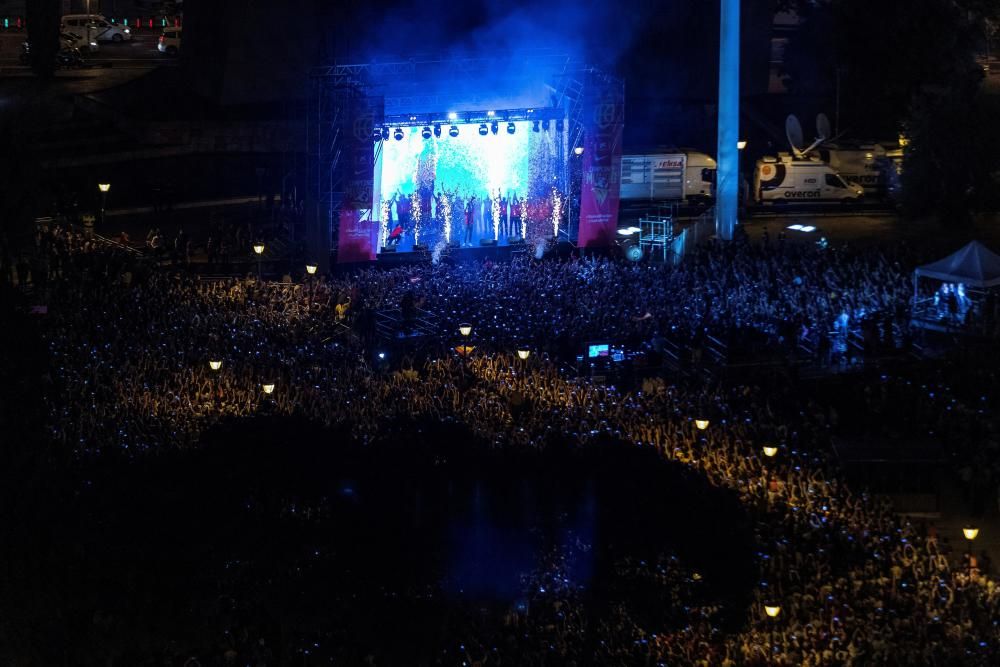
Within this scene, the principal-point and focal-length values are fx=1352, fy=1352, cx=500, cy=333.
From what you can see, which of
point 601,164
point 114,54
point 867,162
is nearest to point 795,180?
point 867,162

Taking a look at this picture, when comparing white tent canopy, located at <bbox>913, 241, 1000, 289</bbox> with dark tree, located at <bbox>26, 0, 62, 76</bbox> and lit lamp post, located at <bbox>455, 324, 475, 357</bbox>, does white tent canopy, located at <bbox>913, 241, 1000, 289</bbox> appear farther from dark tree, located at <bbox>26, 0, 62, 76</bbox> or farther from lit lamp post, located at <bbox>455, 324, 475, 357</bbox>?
dark tree, located at <bbox>26, 0, 62, 76</bbox>

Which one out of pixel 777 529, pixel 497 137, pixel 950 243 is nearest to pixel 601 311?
pixel 777 529

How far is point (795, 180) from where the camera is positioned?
34.0m

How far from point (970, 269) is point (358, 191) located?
38.2 feet

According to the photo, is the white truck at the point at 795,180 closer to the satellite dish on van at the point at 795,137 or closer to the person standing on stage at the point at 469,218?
the satellite dish on van at the point at 795,137

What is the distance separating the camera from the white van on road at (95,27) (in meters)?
43.5

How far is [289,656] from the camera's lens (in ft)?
45.9

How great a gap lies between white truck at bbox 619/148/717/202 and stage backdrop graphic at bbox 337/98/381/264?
28.7ft

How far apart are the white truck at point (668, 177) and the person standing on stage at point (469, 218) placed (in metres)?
5.42

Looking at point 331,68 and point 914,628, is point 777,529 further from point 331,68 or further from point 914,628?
point 331,68

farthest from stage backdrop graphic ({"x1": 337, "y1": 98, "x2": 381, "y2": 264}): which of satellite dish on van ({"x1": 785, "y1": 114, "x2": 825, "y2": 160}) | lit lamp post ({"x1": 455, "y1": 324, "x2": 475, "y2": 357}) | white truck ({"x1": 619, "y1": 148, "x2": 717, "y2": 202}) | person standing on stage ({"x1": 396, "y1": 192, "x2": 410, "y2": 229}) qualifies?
satellite dish on van ({"x1": 785, "y1": 114, "x2": 825, "y2": 160})

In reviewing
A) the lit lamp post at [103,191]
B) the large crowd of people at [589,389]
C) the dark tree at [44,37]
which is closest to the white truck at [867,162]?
the large crowd of people at [589,389]

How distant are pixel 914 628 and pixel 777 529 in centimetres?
210

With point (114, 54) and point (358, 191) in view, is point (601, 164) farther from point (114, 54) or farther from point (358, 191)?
point (114, 54)
